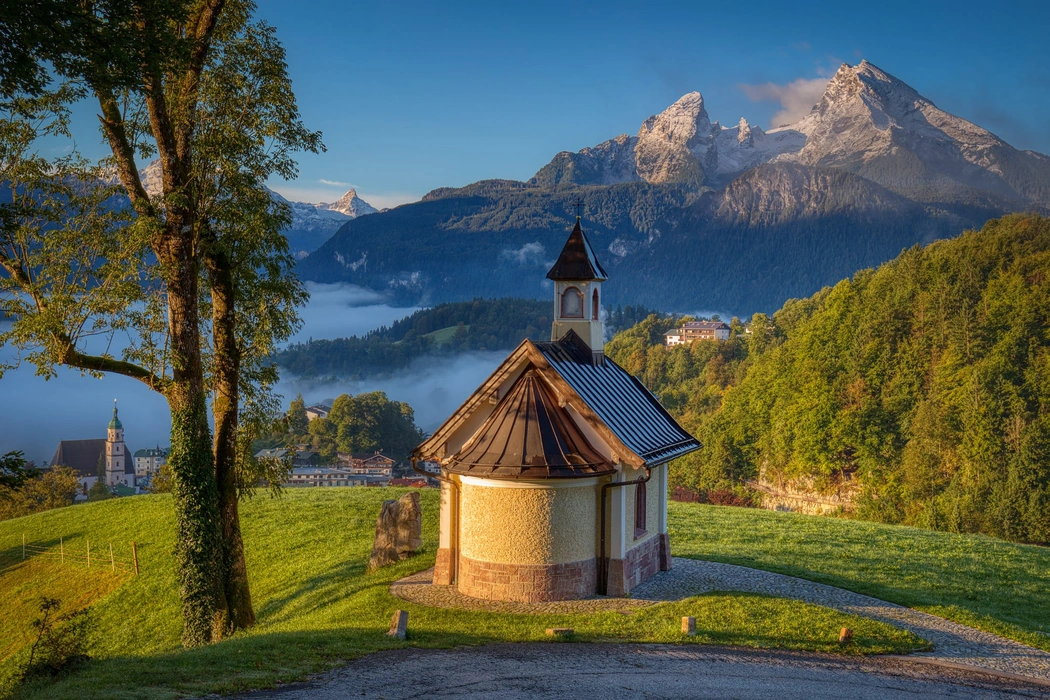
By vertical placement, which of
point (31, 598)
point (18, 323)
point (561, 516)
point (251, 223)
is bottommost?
point (31, 598)

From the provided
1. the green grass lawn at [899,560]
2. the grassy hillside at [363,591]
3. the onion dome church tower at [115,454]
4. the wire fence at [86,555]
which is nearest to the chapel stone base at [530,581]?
the grassy hillside at [363,591]

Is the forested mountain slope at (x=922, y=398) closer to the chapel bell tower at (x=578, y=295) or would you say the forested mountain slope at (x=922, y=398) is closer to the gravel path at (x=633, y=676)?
the chapel bell tower at (x=578, y=295)

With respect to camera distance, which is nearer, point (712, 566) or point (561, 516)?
point (561, 516)

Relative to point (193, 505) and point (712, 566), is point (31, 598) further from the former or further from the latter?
point (712, 566)

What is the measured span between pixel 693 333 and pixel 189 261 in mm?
171026

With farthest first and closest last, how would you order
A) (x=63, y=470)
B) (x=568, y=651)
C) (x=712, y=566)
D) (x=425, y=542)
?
(x=63, y=470)
(x=425, y=542)
(x=712, y=566)
(x=568, y=651)

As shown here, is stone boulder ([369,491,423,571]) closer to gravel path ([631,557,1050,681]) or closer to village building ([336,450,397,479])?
gravel path ([631,557,1050,681])

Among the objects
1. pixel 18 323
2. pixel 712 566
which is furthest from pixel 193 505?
pixel 712 566

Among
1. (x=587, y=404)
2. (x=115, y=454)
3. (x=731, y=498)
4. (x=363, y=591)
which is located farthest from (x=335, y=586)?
(x=115, y=454)

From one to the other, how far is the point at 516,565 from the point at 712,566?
7.88 m

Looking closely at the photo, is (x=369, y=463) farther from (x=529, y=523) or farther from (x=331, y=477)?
(x=529, y=523)

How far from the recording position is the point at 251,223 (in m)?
21.3

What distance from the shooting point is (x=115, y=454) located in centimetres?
12850

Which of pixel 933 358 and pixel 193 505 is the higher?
pixel 933 358
